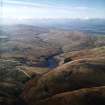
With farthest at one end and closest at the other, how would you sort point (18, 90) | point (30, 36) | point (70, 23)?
1. point (30, 36)
2. point (70, 23)
3. point (18, 90)

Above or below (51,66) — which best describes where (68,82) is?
below

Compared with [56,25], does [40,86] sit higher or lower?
lower

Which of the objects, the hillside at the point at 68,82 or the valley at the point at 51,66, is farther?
the valley at the point at 51,66

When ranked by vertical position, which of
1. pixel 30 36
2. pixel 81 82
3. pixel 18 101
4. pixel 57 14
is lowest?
pixel 18 101

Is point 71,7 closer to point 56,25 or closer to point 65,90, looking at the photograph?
point 56,25

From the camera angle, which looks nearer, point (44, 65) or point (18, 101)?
point (18, 101)

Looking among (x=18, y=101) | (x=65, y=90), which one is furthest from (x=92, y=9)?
(x=18, y=101)

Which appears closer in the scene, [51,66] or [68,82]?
[68,82]

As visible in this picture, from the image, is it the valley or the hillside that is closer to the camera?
the hillside

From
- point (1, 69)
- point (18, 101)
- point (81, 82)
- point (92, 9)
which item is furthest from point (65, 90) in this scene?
point (92, 9)

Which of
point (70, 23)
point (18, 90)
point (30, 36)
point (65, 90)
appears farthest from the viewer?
point (30, 36)
